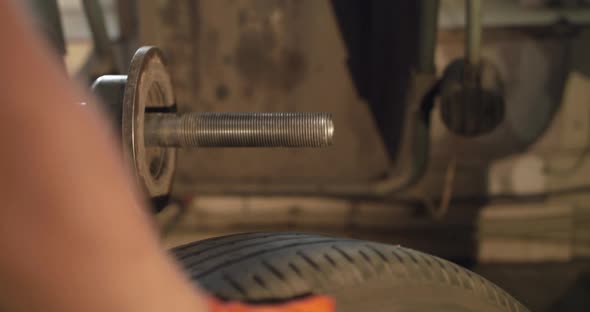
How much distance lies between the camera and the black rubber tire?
1.53ft

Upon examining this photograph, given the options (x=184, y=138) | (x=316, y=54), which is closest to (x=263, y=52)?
(x=316, y=54)

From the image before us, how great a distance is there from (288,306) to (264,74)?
87 cm

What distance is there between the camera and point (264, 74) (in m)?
1.24

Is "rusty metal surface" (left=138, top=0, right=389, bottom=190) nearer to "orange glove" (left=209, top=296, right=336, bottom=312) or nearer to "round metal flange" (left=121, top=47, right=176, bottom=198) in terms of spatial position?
"round metal flange" (left=121, top=47, right=176, bottom=198)

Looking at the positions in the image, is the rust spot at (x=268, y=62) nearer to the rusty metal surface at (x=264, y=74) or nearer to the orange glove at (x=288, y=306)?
the rusty metal surface at (x=264, y=74)

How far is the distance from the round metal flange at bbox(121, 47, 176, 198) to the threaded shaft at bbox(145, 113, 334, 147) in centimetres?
3

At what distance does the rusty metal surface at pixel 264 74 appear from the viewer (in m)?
1.21

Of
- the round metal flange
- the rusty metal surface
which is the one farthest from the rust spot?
the round metal flange

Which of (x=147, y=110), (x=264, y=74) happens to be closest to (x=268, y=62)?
(x=264, y=74)

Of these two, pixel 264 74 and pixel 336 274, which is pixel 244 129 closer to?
pixel 336 274

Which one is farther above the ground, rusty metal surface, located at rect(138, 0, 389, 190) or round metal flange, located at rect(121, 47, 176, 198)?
round metal flange, located at rect(121, 47, 176, 198)

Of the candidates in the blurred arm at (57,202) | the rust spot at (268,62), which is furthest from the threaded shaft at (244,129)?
the rust spot at (268,62)

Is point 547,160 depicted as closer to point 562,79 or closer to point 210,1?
point 562,79

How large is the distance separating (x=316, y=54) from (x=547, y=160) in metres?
0.63
